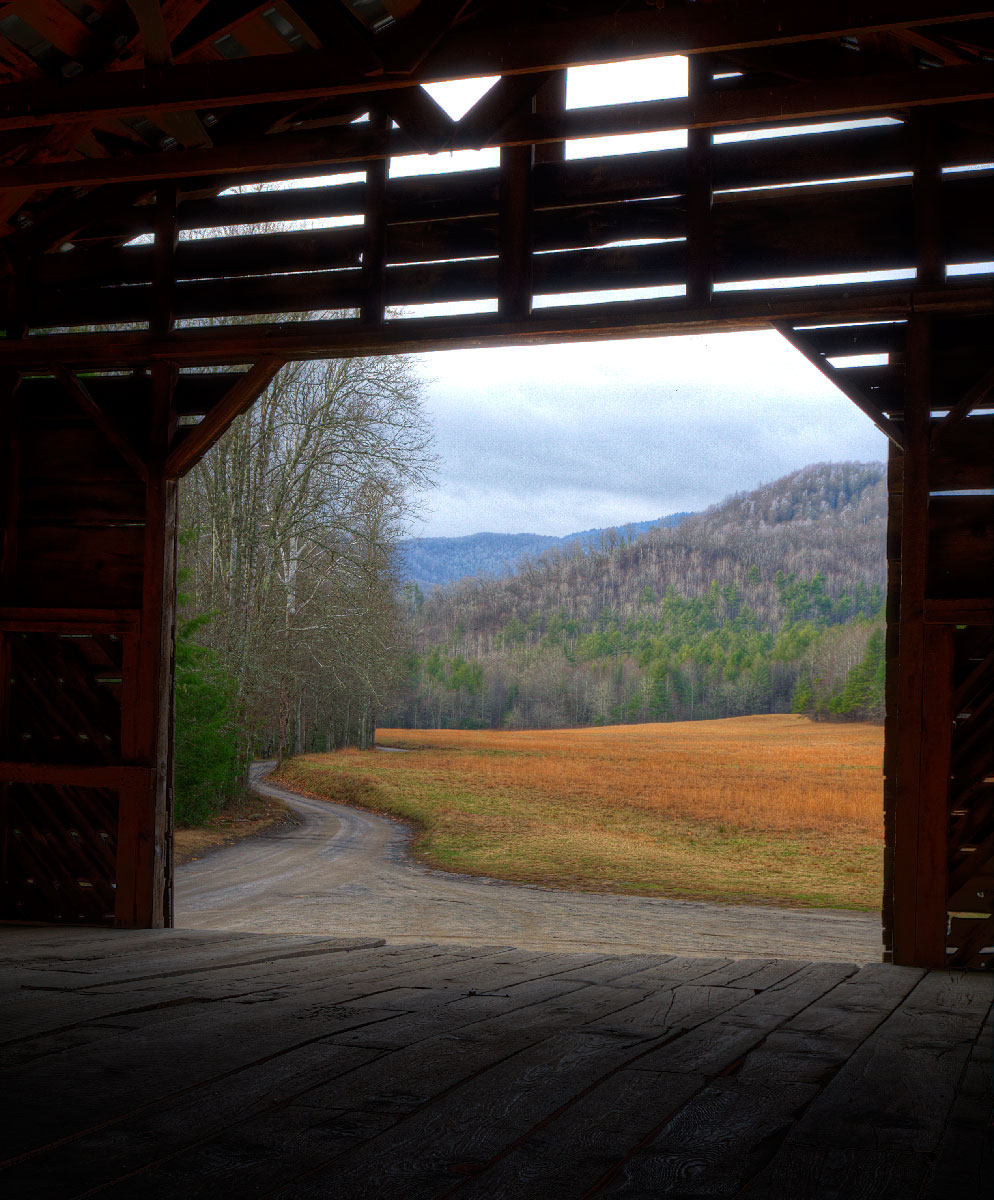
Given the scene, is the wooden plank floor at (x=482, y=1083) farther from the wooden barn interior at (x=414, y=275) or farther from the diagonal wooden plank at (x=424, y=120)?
the diagonal wooden plank at (x=424, y=120)

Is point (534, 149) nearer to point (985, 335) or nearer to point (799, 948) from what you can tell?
point (985, 335)

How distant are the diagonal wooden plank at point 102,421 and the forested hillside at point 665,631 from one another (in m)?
38.7

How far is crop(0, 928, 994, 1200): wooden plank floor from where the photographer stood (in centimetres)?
246

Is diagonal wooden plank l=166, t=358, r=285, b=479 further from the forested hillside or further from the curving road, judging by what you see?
the forested hillside

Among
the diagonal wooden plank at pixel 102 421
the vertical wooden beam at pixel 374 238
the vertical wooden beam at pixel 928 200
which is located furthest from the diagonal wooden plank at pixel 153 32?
the vertical wooden beam at pixel 928 200

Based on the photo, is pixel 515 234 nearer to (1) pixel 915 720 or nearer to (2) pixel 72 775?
(1) pixel 915 720

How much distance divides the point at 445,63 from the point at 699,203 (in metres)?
2.07

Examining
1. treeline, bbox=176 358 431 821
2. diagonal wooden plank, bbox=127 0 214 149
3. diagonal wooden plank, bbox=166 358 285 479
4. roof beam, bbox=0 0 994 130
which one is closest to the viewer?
roof beam, bbox=0 0 994 130

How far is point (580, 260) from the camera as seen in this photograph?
275 inches

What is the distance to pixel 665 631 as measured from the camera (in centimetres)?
12044

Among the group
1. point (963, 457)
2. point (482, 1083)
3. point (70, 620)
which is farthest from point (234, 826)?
point (482, 1083)

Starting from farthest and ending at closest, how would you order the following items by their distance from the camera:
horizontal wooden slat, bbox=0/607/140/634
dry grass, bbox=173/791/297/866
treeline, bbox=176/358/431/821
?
treeline, bbox=176/358/431/821
dry grass, bbox=173/791/297/866
horizontal wooden slat, bbox=0/607/140/634

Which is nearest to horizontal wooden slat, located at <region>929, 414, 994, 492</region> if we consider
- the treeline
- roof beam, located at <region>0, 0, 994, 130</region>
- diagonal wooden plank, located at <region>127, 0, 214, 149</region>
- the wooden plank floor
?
roof beam, located at <region>0, 0, 994, 130</region>

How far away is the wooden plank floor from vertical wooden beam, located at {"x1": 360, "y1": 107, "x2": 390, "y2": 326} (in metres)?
4.14
